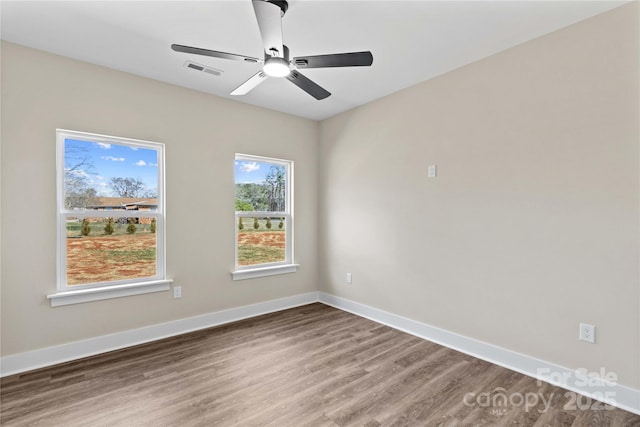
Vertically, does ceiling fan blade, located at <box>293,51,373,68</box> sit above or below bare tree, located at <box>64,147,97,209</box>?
above

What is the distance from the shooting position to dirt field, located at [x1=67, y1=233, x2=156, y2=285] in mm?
2797

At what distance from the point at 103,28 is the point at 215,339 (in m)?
2.91

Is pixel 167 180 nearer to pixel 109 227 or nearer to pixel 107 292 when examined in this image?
pixel 109 227

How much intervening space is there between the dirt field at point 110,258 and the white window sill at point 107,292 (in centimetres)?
13

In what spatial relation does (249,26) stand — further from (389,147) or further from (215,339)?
(215,339)

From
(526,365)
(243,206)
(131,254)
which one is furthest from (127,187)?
(526,365)

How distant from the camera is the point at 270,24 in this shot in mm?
1670

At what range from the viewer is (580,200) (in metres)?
2.20

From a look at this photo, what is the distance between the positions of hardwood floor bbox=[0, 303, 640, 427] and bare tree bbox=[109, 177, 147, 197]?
153 cm

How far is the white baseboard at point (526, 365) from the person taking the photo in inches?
80.4

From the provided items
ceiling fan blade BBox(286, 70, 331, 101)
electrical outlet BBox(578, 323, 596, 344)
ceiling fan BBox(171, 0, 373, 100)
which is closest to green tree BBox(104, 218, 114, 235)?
ceiling fan BBox(171, 0, 373, 100)

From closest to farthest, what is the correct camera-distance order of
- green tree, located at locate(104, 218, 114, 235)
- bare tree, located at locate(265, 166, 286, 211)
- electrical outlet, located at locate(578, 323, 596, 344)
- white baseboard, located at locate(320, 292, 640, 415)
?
1. white baseboard, located at locate(320, 292, 640, 415)
2. electrical outlet, located at locate(578, 323, 596, 344)
3. green tree, located at locate(104, 218, 114, 235)
4. bare tree, located at locate(265, 166, 286, 211)

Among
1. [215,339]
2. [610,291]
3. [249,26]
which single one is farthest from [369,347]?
[249,26]

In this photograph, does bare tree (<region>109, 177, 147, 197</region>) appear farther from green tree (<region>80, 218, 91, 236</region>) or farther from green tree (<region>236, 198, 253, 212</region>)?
green tree (<region>236, 198, 253, 212</region>)
